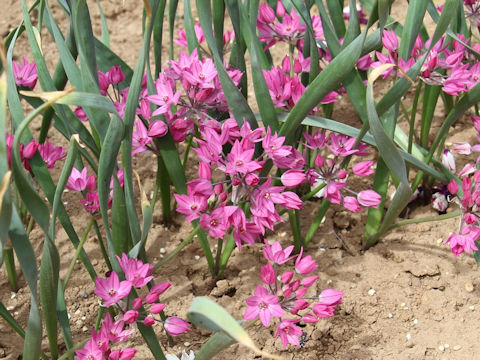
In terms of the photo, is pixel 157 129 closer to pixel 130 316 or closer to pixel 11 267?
pixel 130 316

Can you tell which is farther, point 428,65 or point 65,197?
point 65,197

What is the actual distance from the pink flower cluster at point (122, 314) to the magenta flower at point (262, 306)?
5.2 inches

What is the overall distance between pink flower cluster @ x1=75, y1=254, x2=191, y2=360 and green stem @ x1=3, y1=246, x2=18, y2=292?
0.39m

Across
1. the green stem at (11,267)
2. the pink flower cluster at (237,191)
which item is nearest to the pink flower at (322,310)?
the pink flower cluster at (237,191)

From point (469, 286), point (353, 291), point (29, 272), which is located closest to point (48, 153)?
point (29, 272)

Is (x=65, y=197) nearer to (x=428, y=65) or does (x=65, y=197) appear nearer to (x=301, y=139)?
(x=301, y=139)

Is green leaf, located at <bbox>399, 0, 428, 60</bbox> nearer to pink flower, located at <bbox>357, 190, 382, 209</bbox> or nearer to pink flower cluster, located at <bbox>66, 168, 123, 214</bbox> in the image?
pink flower, located at <bbox>357, 190, 382, 209</bbox>

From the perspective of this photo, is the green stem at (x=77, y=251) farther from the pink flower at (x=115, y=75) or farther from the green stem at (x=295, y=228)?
the green stem at (x=295, y=228)

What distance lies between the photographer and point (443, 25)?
126 centimetres

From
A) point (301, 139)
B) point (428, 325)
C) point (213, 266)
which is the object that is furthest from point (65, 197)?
point (428, 325)

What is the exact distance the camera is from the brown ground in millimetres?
1494

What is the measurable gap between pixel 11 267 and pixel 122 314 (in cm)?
45

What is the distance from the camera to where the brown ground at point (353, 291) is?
1494 millimetres

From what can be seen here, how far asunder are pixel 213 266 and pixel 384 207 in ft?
1.66
